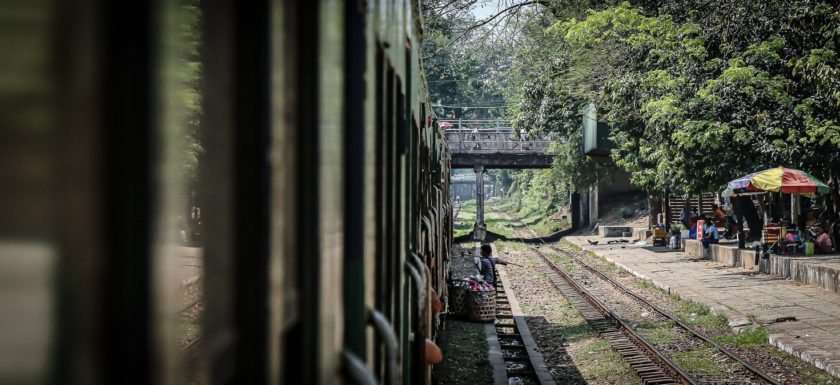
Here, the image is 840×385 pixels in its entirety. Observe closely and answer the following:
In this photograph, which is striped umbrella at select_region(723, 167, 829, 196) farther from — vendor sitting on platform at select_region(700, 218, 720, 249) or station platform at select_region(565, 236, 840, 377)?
vendor sitting on platform at select_region(700, 218, 720, 249)

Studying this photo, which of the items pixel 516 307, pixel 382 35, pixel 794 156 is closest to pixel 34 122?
pixel 382 35

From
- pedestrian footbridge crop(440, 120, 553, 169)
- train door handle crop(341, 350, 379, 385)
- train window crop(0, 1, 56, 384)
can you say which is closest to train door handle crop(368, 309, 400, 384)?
train door handle crop(341, 350, 379, 385)

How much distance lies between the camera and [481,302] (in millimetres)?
14227

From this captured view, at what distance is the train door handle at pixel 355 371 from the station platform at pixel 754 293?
28.4 ft

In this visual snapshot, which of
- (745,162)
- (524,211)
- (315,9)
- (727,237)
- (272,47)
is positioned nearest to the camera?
(272,47)

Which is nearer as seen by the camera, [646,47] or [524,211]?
[646,47]

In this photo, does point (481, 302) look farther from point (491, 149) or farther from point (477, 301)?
point (491, 149)

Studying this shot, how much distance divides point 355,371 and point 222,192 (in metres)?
0.69

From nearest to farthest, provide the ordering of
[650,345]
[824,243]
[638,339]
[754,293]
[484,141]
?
[650,345] < [638,339] < [754,293] < [824,243] < [484,141]

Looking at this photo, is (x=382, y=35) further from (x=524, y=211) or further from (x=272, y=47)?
(x=524, y=211)

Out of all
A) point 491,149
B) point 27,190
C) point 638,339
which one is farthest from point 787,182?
point 491,149

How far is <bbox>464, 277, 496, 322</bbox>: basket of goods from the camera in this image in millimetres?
14207

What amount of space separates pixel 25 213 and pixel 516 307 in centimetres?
1627

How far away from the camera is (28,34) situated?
0.73 meters
